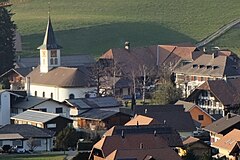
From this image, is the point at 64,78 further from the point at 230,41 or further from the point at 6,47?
the point at 230,41

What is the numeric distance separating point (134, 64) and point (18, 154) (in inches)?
1313

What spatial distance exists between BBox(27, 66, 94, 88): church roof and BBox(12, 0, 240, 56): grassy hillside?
26.2 metres

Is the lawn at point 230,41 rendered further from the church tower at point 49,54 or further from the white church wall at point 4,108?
the white church wall at point 4,108

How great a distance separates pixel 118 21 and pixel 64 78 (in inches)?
1697

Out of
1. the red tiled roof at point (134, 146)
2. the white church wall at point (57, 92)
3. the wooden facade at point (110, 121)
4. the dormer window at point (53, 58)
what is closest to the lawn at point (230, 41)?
the dormer window at point (53, 58)

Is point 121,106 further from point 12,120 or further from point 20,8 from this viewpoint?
point 20,8

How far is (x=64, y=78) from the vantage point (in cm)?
7612

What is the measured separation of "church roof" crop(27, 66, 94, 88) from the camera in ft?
247

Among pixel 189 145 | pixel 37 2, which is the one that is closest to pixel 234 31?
pixel 37 2

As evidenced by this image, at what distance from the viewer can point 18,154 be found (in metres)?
55.2

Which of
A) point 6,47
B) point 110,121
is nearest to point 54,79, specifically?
point 6,47

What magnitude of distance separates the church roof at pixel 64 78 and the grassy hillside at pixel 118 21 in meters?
26.2

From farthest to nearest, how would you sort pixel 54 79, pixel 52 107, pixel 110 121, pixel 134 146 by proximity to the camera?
pixel 54 79, pixel 52 107, pixel 110 121, pixel 134 146

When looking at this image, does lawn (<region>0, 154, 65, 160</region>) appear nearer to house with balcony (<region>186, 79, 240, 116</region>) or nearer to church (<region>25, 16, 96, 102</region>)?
house with balcony (<region>186, 79, 240, 116</region>)
